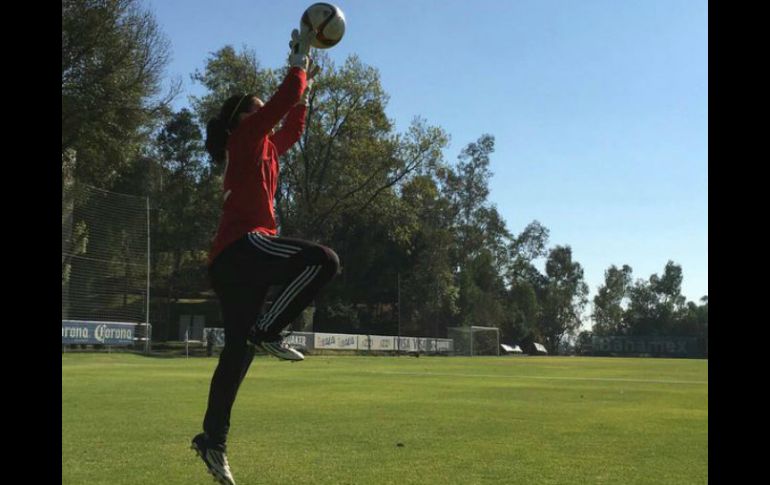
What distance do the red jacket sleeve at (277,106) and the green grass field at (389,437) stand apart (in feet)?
8.23

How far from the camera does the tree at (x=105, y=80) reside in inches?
1284

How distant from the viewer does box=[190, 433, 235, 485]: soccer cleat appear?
4.68 metres

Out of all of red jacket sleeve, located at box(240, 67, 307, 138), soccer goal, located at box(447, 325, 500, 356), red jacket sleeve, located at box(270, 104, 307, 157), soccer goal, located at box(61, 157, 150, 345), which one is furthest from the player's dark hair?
soccer goal, located at box(447, 325, 500, 356)

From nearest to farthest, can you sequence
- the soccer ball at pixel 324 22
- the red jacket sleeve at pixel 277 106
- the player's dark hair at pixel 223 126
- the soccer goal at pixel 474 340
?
the red jacket sleeve at pixel 277 106 → the soccer ball at pixel 324 22 → the player's dark hair at pixel 223 126 → the soccer goal at pixel 474 340

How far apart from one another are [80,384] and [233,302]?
11278 millimetres

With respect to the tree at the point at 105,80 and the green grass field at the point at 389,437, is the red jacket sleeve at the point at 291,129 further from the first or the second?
the tree at the point at 105,80

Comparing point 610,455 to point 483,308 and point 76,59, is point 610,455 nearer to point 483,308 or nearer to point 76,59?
point 76,59

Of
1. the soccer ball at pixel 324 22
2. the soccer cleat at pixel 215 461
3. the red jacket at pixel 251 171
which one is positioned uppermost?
the soccer ball at pixel 324 22

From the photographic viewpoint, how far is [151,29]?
3453cm

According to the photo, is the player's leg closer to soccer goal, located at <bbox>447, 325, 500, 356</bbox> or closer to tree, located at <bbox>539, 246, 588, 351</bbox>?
soccer goal, located at <bbox>447, 325, 500, 356</bbox>

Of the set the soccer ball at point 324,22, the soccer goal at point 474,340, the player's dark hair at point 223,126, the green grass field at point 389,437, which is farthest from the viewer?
the soccer goal at point 474,340

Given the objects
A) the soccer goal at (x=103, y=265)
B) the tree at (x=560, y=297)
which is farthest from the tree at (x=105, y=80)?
the tree at (x=560, y=297)

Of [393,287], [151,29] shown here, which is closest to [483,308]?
[393,287]

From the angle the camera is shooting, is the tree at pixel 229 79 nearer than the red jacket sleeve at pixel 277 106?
No
